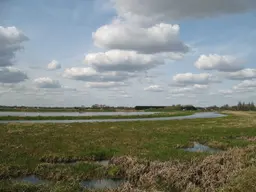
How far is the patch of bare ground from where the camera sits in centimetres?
1402

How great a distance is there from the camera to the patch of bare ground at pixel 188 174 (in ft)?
46.0

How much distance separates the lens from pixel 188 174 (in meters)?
15.5

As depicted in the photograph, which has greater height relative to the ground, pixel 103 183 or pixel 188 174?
pixel 188 174

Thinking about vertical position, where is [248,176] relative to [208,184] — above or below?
above

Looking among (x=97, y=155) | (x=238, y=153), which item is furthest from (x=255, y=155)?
(x=97, y=155)

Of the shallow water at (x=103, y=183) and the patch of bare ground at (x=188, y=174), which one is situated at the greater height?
the patch of bare ground at (x=188, y=174)

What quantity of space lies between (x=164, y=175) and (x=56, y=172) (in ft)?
20.1

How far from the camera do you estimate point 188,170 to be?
52.5ft

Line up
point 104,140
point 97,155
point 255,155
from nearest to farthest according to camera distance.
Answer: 1. point 255,155
2. point 97,155
3. point 104,140

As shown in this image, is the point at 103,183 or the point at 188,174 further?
the point at 103,183

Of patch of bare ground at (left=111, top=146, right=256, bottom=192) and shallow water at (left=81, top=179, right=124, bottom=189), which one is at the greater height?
patch of bare ground at (left=111, top=146, right=256, bottom=192)

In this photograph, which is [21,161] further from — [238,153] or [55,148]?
[238,153]

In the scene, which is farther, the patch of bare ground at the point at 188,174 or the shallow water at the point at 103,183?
the shallow water at the point at 103,183

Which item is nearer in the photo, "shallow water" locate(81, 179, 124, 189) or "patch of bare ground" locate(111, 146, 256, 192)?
"patch of bare ground" locate(111, 146, 256, 192)
